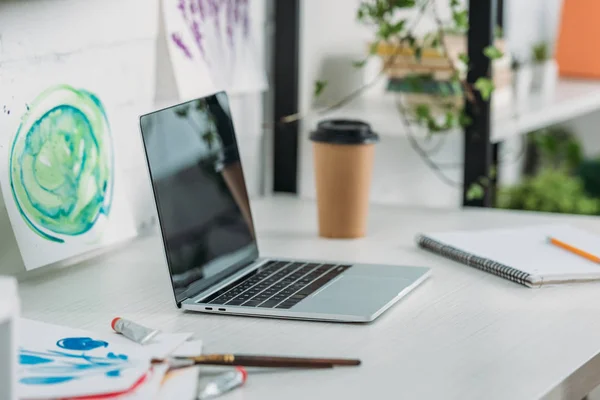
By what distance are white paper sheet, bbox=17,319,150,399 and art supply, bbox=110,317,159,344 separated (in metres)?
0.02

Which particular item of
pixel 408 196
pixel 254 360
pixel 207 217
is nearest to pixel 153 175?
pixel 207 217

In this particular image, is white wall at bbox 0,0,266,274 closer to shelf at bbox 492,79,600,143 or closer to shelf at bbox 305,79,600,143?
shelf at bbox 305,79,600,143

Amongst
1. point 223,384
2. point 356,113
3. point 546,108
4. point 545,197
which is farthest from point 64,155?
point 545,197

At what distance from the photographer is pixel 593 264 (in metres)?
1.40

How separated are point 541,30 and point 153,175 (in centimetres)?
267

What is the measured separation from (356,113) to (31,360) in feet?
4.15

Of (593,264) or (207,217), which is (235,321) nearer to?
(207,217)

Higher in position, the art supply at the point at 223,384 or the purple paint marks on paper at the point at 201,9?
the purple paint marks on paper at the point at 201,9

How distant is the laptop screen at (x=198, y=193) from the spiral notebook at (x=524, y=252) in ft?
0.98

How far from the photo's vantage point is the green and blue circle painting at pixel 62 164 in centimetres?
134

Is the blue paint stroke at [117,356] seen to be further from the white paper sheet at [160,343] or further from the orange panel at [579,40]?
the orange panel at [579,40]

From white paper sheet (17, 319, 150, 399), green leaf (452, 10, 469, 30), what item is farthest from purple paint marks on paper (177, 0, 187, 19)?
white paper sheet (17, 319, 150, 399)

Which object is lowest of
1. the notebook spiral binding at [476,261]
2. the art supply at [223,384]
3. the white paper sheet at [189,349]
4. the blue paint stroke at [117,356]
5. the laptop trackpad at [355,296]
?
the notebook spiral binding at [476,261]

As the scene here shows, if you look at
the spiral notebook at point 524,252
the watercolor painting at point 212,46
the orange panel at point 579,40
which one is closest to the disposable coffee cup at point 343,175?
the spiral notebook at point 524,252
